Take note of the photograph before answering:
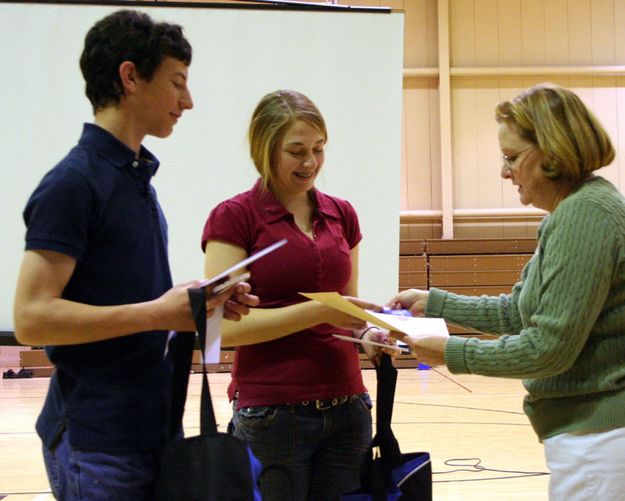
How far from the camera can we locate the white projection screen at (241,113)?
3.58 m

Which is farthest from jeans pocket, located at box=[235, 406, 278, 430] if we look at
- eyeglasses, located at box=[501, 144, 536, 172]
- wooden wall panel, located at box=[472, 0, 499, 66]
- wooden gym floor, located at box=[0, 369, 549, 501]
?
wooden wall panel, located at box=[472, 0, 499, 66]

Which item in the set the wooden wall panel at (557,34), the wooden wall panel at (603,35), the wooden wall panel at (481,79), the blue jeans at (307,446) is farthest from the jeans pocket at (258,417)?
the wooden wall panel at (603,35)

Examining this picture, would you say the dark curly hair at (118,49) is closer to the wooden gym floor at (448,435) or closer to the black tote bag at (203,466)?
the black tote bag at (203,466)

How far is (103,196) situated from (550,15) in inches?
388

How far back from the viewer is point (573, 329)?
1.47m

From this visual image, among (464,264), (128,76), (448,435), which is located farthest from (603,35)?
(128,76)

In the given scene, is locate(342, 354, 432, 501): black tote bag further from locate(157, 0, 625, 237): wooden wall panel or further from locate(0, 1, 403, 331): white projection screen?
locate(157, 0, 625, 237): wooden wall panel

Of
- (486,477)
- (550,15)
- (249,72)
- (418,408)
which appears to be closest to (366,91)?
(249,72)

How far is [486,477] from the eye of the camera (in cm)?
414

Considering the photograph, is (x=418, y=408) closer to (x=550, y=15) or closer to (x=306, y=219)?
(x=306, y=219)

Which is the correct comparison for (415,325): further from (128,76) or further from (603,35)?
(603,35)

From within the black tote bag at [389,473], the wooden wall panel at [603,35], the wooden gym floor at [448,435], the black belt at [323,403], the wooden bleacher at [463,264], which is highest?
the wooden wall panel at [603,35]

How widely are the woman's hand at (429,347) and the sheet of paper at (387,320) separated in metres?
0.02

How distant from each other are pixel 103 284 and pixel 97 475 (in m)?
0.32
